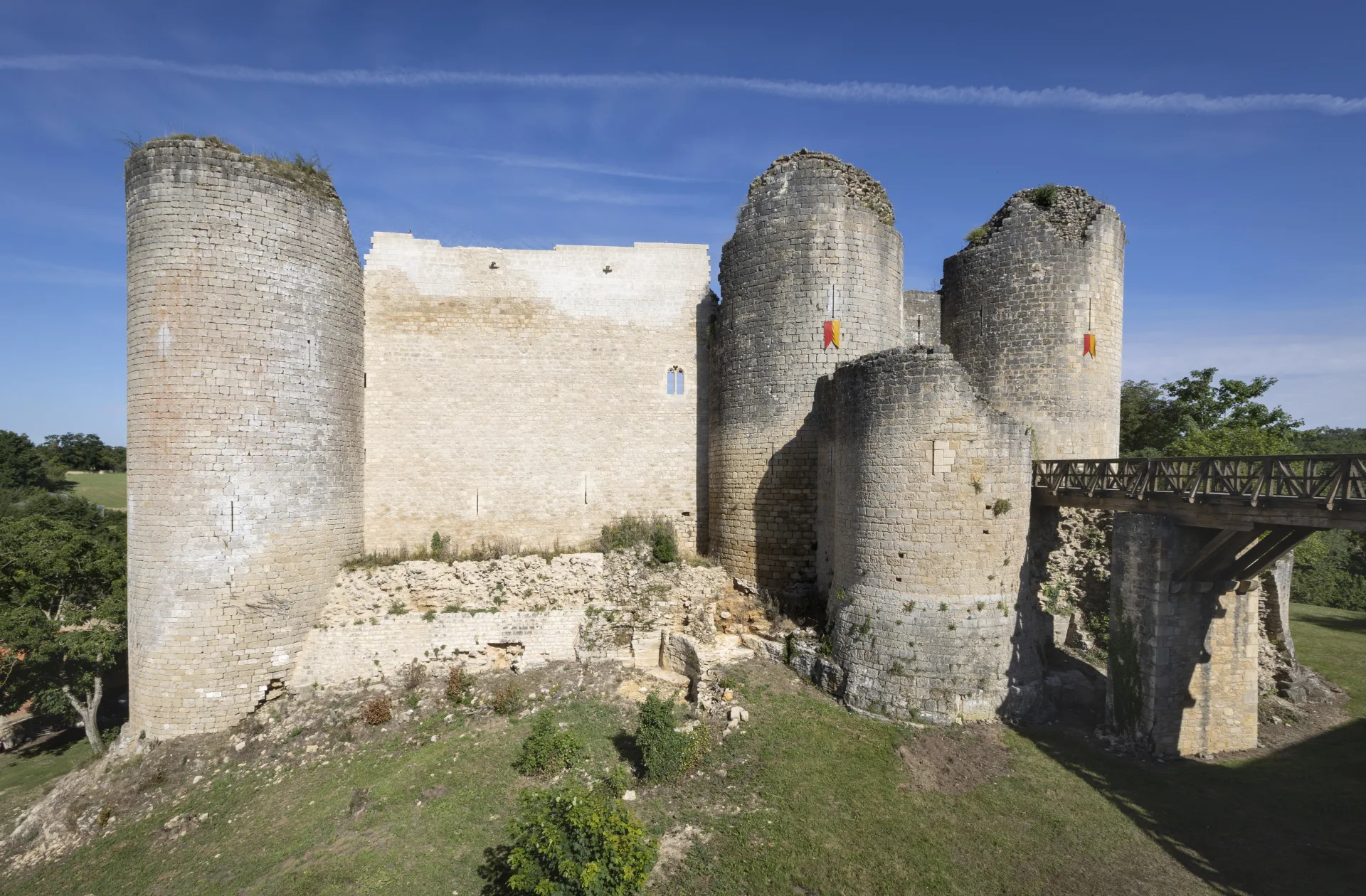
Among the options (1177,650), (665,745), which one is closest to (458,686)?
(665,745)

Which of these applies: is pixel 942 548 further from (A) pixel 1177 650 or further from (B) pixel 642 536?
(B) pixel 642 536

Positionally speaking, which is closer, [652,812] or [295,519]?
[652,812]

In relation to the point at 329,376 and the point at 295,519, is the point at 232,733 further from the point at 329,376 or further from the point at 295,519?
the point at 329,376

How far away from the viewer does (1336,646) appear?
1586 cm

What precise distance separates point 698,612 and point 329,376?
369 inches

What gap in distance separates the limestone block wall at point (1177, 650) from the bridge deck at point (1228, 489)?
0.41 meters

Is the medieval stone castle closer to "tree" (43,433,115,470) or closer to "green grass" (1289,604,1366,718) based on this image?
"green grass" (1289,604,1366,718)

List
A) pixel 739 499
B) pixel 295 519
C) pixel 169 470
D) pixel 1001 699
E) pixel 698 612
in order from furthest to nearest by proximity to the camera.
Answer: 1. pixel 739 499
2. pixel 698 612
3. pixel 295 519
4. pixel 169 470
5. pixel 1001 699

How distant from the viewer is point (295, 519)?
12.0m

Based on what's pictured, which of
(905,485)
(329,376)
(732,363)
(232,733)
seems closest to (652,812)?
(905,485)

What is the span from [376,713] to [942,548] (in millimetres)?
11018

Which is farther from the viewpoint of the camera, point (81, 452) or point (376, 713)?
point (81, 452)

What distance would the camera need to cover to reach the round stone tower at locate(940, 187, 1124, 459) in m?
13.1

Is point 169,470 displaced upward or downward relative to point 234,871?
upward
